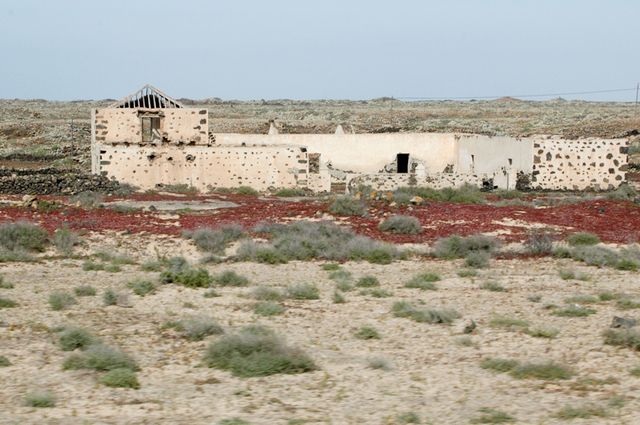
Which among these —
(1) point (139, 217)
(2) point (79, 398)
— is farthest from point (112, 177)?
(2) point (79, 398)

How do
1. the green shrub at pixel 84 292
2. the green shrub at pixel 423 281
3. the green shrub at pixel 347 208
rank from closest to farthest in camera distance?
the green shrub at pixel 84 292, the green shrub at pixel 423 281, the green shrub at pixel 347 208

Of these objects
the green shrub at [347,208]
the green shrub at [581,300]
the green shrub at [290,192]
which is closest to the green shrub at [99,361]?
the green shrub at [581,300]

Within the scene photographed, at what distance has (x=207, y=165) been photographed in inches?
1559

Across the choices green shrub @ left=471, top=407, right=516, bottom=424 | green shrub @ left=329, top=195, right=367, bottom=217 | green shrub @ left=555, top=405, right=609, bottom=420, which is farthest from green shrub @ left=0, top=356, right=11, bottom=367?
green shrub @ left=329, top=195, right=367, bottom=217

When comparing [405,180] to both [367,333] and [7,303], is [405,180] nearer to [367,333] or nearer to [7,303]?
[7,303]

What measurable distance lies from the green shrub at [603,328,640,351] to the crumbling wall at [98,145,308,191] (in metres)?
26.9

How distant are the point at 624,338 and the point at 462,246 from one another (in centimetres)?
868

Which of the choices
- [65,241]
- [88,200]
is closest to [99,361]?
[65,241]

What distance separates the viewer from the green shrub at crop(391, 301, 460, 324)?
1477 cm

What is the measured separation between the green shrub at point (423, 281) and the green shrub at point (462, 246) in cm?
243

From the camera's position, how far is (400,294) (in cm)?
1725

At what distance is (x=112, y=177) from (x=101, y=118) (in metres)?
3.61

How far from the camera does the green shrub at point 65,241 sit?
21938mm

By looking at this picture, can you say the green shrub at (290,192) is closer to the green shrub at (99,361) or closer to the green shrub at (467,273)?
the green shrub at (467,273)
